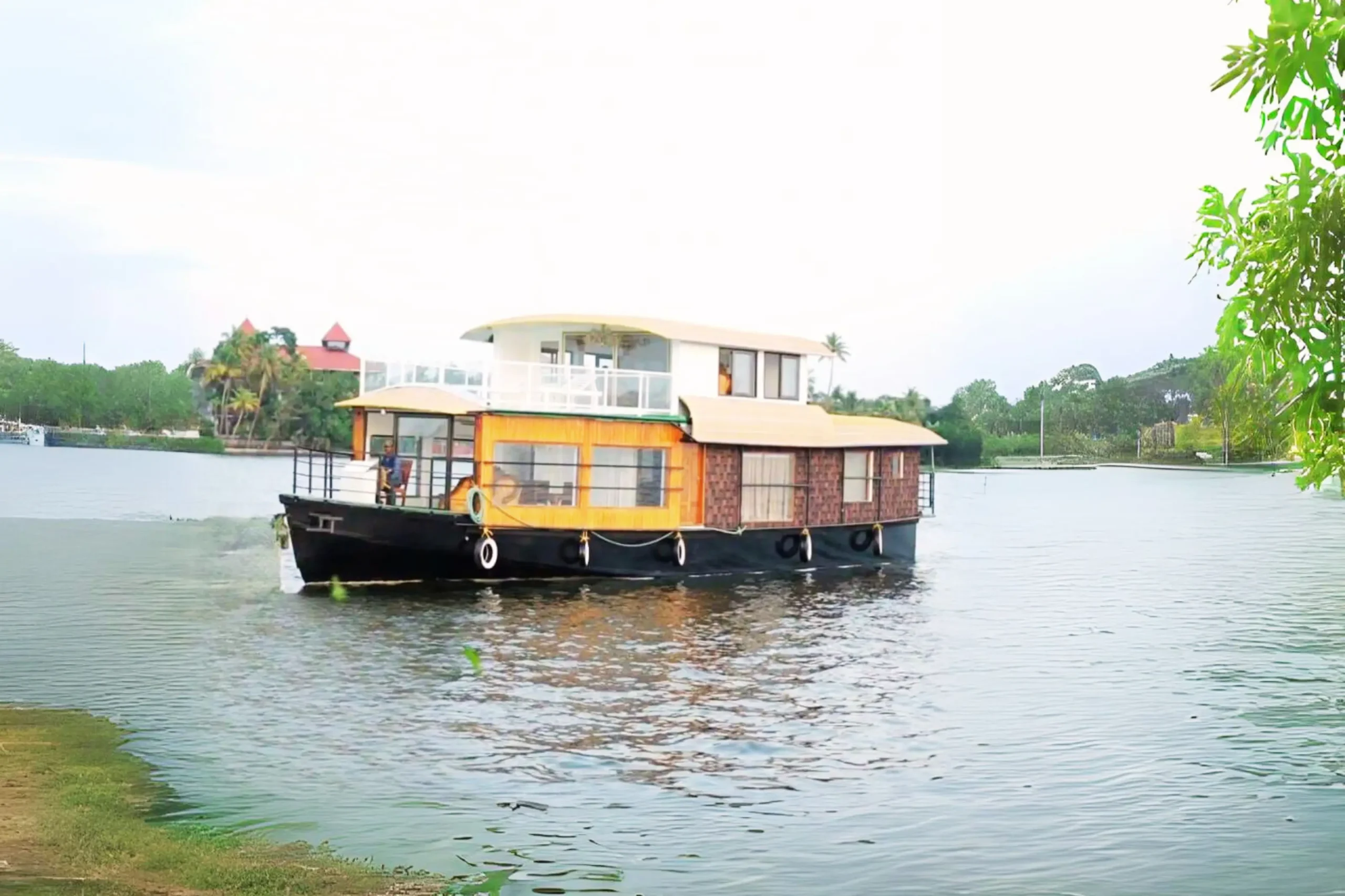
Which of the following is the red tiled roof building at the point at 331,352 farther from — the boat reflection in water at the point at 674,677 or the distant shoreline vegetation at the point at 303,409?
the boat reflection in water at the point at 674,677

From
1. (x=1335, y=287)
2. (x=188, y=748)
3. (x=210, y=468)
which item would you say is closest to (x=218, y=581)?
(x=188, y=748)

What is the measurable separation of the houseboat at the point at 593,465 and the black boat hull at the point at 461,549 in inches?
1.5

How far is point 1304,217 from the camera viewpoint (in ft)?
26.0

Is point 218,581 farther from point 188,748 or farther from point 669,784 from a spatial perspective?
point 669,784

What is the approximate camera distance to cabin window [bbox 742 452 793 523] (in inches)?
1225

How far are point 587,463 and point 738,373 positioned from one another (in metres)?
5.70

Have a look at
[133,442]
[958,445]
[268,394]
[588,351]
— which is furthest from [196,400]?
A: [588,351]

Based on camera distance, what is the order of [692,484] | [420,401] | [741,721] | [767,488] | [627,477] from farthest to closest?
→ [767,488]
[692,484]
[627,477]
[420,401]
[741,721]

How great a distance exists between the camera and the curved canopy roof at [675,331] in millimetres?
30250

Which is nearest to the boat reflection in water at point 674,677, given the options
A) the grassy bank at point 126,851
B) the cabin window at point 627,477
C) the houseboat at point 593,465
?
the houseboat at point 593,465

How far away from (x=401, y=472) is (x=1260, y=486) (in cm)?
10238

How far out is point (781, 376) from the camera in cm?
3347

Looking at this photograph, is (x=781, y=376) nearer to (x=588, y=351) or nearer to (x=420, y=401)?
(x=588, y=351)

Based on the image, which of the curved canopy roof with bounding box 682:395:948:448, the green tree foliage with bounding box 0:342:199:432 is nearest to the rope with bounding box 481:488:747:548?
the curved canopy roof with bounding box 682:395:948:448
